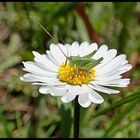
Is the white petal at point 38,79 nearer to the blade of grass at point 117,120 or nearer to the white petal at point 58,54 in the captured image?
the white petal at point 58,54

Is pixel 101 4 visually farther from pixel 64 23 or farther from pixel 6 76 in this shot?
pixel 6 76

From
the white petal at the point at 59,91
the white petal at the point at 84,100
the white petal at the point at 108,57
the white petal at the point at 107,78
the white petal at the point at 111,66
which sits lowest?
the white petal at the point at 84,100

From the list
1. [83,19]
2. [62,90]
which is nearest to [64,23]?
[83,19]

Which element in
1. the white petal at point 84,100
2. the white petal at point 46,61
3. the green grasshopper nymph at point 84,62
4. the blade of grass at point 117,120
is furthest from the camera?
the blade of grass at point 117,120

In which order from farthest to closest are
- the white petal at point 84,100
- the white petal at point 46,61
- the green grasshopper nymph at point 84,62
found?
1. the white petal at point 46,61
2. the green grasshopper nymph at point 84,62
3. the white petal at point 84,100

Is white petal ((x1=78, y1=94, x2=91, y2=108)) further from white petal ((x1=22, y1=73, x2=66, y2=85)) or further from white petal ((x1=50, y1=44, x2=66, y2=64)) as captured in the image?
white petal ((x1=50, y1=44, x2=66, y2=64))

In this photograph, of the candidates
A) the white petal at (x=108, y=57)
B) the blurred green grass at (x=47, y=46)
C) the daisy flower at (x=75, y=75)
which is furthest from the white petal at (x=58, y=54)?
the blurred green grass at (x=47, y=46)

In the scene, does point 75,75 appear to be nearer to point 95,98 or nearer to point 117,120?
point 95,98
